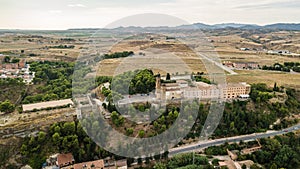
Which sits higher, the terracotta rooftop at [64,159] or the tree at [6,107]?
the tree at [6,107]

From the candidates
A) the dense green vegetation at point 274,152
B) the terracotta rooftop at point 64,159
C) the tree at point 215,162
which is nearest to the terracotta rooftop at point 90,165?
the terracotta rooftop at point 64,159

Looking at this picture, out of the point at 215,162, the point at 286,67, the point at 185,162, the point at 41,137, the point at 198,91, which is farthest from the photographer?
the point at 286,67

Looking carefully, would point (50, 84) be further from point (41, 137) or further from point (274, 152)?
point (274, 152)

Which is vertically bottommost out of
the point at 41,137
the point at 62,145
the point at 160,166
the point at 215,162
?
the point at 215,162

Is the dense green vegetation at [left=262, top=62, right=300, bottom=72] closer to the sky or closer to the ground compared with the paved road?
closer to the sky

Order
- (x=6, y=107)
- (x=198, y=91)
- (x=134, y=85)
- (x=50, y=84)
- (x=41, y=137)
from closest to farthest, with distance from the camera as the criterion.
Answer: (x=41, y=137)
(x=6, y=107)
(x=198, y=91)
(x=134, y=85)
(x=50, y=84)

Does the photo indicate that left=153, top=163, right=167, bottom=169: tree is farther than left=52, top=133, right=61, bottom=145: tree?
No

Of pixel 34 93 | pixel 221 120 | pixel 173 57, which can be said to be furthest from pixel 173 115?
pixel 173 57

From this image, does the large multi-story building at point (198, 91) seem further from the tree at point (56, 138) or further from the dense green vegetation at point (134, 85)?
the tree at point (56, 138)

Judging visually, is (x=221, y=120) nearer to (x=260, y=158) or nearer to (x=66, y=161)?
(x=260, y=158)

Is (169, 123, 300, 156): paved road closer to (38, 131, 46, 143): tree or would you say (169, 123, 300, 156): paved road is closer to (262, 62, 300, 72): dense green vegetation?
(38, 131, 46, 143): tree

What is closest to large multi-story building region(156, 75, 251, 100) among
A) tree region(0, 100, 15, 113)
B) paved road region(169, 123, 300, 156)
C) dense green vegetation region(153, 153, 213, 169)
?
paved road region(169, 123, 300, 156)

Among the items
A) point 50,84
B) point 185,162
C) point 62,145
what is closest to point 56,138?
point 62,145
